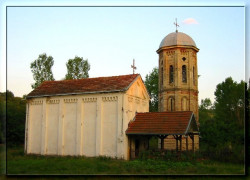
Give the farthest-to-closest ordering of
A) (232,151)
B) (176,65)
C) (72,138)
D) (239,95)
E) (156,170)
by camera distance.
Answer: (239,95) < (176,65) < (72,138) < (232,151) < (156,170)

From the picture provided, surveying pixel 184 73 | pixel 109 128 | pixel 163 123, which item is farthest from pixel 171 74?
pixel 109 128

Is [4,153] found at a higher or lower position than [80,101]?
lower

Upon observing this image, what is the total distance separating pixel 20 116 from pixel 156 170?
2599cm

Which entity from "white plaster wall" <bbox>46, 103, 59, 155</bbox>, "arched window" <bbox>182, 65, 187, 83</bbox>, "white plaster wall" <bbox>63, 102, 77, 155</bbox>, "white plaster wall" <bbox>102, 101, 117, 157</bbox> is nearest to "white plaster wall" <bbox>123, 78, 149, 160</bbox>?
"white plaster wall" <bbox>102, 101, 117, 157</bbox>

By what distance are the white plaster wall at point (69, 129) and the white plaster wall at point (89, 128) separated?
3.33 feet

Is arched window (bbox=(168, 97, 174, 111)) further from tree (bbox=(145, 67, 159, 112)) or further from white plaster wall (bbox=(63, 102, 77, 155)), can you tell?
tree (bbox=(145, 67, 159, 112))

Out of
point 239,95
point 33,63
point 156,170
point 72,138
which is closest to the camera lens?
point 156,170

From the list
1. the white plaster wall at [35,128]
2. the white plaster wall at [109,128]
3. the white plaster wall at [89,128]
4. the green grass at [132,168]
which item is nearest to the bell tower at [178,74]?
the white plaster wall at [109,128]

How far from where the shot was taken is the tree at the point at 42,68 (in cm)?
4084

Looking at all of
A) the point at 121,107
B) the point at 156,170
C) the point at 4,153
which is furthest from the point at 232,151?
the point at 4,153

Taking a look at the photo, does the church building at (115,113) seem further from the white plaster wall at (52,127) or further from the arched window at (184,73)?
the arched window at (184,73)

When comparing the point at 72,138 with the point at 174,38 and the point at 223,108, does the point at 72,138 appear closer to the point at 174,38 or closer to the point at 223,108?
the point at 174,38

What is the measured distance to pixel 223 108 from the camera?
3869 cm

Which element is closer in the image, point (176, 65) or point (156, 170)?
point (156, 170)
